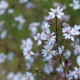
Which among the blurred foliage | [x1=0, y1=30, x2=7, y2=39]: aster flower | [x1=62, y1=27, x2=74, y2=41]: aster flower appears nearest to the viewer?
[x1=62, y1=27, x2=74, y2=41]: aster flower

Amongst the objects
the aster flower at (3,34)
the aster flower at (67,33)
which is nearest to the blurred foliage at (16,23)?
the aster flower at (3,34)

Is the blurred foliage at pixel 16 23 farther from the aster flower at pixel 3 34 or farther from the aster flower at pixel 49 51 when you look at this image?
the aster flower at pixel 49 51

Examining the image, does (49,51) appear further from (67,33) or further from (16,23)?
(16,23)

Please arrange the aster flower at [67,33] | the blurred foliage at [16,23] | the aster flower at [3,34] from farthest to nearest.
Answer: the aster flower at [3,34] → the blurred foliage at [16,23] → the aster flower at [67,33]

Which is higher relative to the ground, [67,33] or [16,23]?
[16,23]

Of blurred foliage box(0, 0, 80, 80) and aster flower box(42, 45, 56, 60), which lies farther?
blurred foliage box(0, 0, 80, 80)

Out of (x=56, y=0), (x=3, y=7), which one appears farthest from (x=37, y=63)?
(x=56, y=0)

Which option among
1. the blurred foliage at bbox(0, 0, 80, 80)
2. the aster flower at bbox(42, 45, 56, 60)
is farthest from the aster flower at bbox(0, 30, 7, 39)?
the aster flower at bbox(42, 45, 56, 60)

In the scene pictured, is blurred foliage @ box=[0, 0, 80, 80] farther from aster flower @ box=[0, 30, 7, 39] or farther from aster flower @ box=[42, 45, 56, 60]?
aster flower @ box=[42, 45, 56, 60]

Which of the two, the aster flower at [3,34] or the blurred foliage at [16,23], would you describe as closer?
the blurred foliage at [16,23]

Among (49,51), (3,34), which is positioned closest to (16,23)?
(3,34)

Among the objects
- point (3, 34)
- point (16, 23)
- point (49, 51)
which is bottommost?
point (49, 51)

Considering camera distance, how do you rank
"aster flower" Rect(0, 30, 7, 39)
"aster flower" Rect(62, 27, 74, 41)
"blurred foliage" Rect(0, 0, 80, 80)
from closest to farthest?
"aster flower" Rect(62, 27, 74, 41)
"blurred foliage" Rect(0, 0, 80, 80)
"aster flower" Rect(0, 30, 7, 39)
